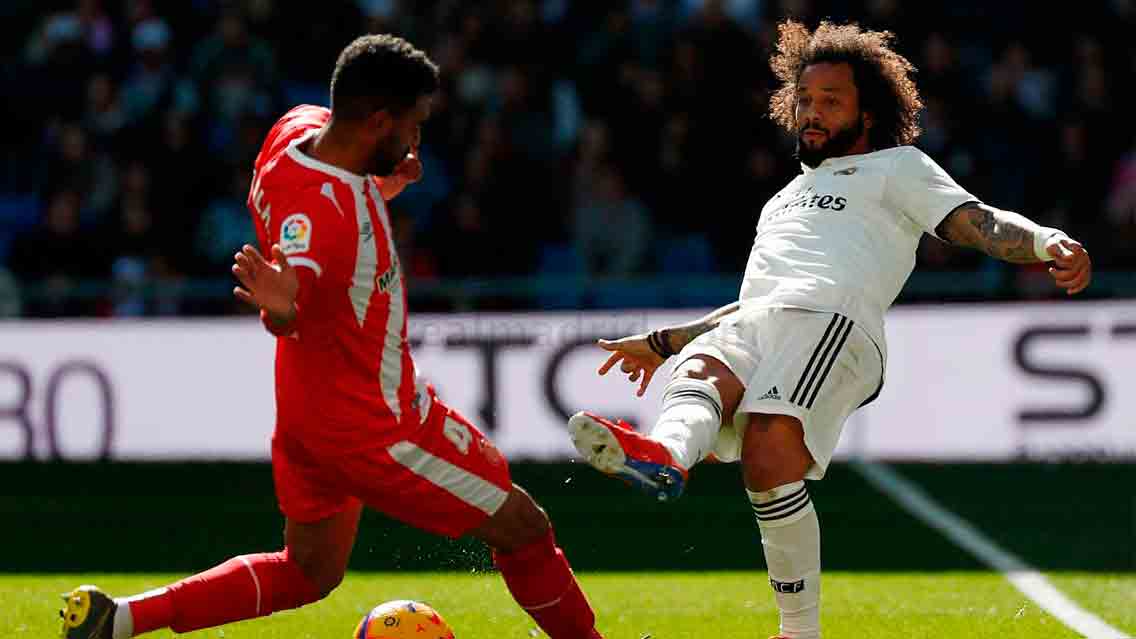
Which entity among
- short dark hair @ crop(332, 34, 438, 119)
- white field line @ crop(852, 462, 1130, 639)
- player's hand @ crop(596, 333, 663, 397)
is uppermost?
short dark hair @ crop(332, 34, 438, 119)

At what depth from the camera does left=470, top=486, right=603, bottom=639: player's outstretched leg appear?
5.48m

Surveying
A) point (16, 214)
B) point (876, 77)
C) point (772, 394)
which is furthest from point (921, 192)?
point (16, 214)

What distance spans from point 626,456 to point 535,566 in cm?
58

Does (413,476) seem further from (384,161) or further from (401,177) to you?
(401,177)

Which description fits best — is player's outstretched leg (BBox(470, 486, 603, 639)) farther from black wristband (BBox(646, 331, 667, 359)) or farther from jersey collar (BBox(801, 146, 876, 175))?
A: jersey collar (BBox(801, 146, 876, 175))

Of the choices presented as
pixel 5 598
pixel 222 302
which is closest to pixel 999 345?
pixel 222 302

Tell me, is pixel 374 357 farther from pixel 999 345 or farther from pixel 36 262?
pixel 36 262

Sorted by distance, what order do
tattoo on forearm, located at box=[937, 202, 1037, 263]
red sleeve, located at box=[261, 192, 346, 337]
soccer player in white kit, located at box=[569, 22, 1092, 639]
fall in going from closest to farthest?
1. red sleeve, located at box=[261, 192, 346, 337]
2. tattoo on forearm, located at box=[937, 202, 1037, 263]
3. soccer player in white kit, located at box=[569, 22, 1092, 639]

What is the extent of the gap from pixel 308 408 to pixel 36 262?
9.40 m

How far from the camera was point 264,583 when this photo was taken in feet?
18.4

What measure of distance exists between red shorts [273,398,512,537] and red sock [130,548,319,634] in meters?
0.19

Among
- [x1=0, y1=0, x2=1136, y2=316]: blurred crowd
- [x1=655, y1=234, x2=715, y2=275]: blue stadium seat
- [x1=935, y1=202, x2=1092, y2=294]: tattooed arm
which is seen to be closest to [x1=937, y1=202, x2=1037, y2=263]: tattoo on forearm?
[x1=935, y1=202, x2=1092, y2=294]: tattooed arm

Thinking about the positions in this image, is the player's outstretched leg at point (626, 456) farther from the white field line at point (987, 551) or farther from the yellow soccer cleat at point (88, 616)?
the white field line at point (987, 551)

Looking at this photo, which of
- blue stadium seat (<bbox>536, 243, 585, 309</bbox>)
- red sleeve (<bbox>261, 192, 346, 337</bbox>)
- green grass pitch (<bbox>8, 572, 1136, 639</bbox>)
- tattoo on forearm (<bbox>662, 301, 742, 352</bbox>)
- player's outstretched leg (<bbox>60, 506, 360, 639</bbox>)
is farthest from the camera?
blue stadium seat (<bbox>536, 243, 585, 309</bbox>)
